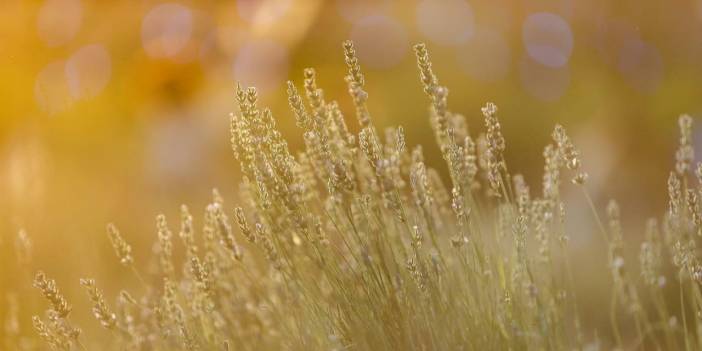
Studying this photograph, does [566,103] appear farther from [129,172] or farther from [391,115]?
[129,172]

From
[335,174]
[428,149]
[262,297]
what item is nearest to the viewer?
[335,174]

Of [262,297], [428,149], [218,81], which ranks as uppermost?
[218,81]

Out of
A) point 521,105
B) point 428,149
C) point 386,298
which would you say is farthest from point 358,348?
point 521,105

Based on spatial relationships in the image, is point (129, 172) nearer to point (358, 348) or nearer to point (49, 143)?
point (49, 143)

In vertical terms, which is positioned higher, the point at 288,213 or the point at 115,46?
the point at 115,46

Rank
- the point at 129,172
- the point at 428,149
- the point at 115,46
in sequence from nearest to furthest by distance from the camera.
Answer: the point at 428,149, the point at 129,172, the point at 115,46

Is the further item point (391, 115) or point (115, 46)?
point (115, 46)

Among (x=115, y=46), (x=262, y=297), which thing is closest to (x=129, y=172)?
(x=115, y=46)
